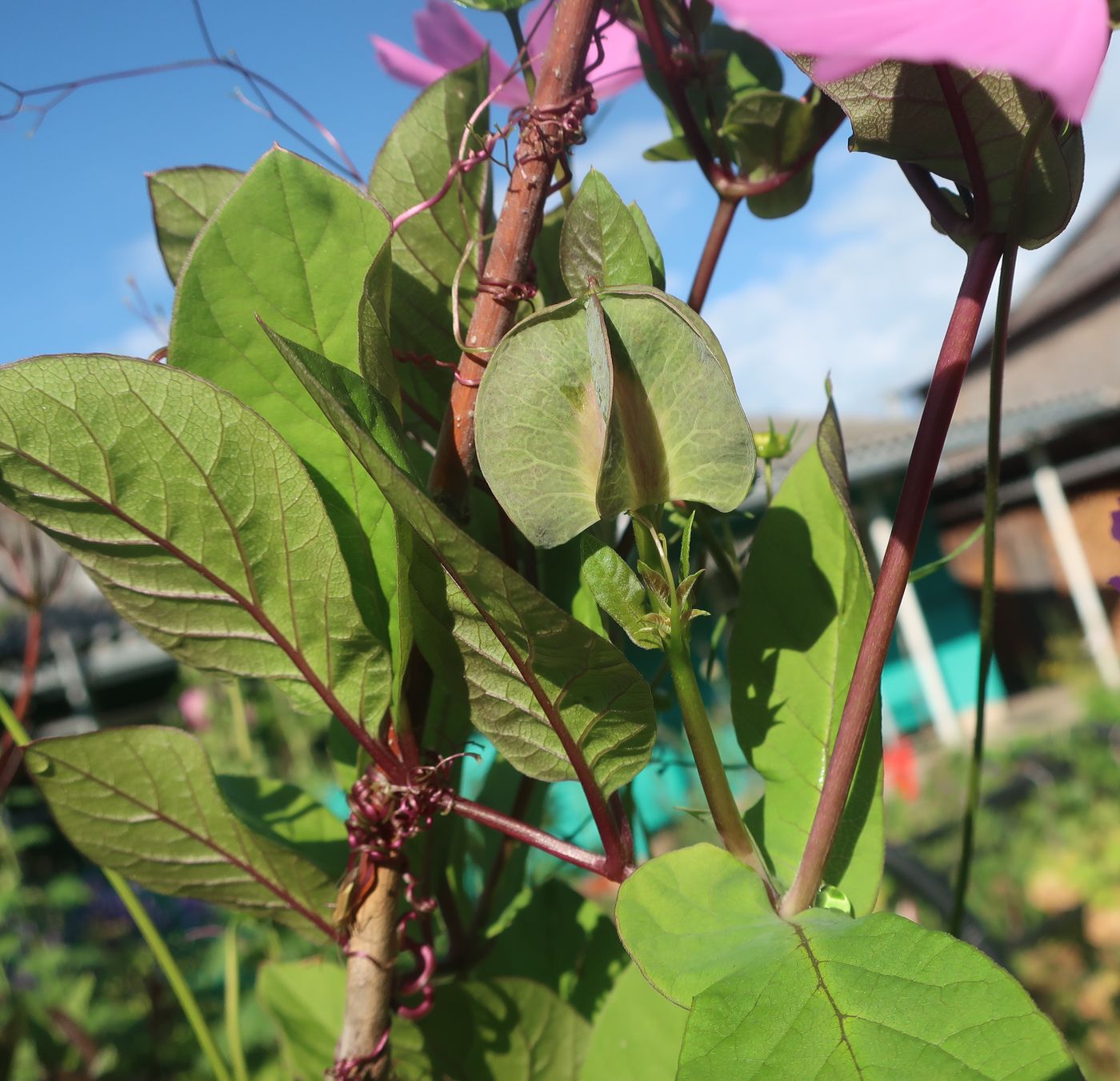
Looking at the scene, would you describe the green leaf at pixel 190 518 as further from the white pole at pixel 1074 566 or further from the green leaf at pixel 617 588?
the white pole at pixel 1074 566

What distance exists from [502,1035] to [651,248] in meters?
0.26

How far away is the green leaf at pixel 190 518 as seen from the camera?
0.76 feet

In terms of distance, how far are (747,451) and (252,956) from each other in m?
1.51

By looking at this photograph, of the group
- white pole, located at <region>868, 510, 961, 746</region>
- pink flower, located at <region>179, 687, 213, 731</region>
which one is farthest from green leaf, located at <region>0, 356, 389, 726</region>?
white pole, located at <region>868, 510, 961, 746</region>

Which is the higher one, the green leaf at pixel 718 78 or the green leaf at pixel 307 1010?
the green leaf at pixel 718 78

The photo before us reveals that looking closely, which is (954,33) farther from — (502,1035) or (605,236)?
(502,1035)

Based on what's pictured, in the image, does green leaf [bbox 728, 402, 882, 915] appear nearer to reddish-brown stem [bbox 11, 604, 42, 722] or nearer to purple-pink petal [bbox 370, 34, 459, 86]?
purple-pink petal [bbox 370, 34, 459, 86]

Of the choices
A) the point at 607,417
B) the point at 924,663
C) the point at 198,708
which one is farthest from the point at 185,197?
the point at 924,663

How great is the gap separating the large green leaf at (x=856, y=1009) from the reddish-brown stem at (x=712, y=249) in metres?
0.20

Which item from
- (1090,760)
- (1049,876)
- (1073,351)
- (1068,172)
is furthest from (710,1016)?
(1073,351)

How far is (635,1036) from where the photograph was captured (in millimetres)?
295

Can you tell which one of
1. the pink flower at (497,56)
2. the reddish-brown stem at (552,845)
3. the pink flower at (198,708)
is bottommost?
the reddish-brown stem at (552,845)

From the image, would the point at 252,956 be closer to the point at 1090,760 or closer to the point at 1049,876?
the point at 1049,876

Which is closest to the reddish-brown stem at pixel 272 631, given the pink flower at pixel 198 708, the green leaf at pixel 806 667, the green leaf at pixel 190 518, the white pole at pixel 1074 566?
the green leaf at pixel 190 518
